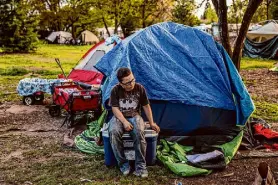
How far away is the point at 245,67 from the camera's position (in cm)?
1839

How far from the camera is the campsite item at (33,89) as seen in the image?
967cm

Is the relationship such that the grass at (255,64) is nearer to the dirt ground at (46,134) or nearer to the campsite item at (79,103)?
the dirt ground at (46,134)

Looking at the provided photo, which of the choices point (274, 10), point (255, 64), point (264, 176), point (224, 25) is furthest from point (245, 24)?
point (274, 10)

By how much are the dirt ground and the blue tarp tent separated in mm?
710

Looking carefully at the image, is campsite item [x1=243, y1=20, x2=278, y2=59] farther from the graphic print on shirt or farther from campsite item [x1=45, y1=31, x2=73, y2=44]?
campsite item [x1=45, y1=31, x2=73, y2=44]

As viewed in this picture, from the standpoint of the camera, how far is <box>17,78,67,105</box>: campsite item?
9.67 m

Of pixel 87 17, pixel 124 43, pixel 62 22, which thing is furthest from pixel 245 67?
pixel 62 22

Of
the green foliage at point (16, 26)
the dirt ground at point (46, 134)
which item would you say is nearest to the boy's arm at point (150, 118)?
the dirt ground at point (46, 134)

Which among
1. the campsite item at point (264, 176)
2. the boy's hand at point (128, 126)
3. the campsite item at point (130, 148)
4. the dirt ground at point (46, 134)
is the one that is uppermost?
the boy's hand at point (128, 126)

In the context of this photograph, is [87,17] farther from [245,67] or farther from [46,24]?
[245,67]

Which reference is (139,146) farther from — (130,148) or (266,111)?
(266,111)

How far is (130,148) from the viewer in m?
5.47

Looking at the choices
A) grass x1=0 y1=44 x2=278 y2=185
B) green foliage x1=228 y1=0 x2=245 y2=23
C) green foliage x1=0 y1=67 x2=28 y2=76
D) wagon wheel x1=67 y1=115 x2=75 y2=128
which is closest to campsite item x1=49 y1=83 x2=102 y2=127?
wagon wheel x1=67 y1=115 x2=75 y2=128

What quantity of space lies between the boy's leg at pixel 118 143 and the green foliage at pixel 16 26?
20704 millimetres
